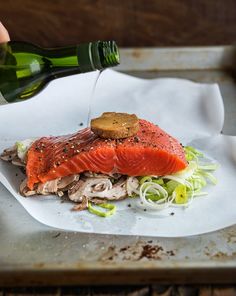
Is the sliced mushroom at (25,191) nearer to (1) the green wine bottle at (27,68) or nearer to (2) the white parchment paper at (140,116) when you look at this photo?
(2) the white parchment paper at (140,116)

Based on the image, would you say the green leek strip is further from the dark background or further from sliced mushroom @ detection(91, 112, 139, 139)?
the dark background

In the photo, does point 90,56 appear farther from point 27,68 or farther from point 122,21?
point 122,21

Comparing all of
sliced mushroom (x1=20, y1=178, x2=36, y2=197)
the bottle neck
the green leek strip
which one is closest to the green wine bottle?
the bottle neck

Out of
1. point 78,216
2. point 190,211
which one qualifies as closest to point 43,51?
point 78,216

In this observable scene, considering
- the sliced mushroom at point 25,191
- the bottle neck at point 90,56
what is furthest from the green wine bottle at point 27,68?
the sliced mushroom at point 25,191

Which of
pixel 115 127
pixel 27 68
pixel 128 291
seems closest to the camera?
pixel 128 291

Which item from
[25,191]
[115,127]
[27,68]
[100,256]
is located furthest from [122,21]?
[100,256]
